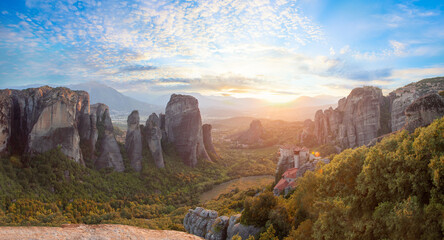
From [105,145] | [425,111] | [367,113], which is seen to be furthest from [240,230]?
[367,113]

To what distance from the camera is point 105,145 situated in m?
42.9

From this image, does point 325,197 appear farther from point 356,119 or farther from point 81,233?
point 356,119

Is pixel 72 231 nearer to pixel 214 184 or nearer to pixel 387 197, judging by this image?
pixel 387 197

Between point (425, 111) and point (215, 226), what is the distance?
16.0 metres

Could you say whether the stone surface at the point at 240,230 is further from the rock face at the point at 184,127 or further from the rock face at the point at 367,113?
the rock face at the point at 184,127

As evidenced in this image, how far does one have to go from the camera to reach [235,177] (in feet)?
191

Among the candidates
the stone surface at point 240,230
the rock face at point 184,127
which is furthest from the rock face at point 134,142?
the stone surface at point 240,230

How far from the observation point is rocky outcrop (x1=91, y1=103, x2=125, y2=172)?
4175 centimetres

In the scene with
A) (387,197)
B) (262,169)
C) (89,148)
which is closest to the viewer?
(387,197)

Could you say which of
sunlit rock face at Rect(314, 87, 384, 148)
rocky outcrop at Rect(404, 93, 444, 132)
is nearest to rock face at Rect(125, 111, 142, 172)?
rocky outcrop at Rect(404, 93, 444, 132)

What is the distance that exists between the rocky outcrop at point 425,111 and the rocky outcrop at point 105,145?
4353 centimetres

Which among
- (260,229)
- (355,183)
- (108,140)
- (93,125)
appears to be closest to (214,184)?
(108,140)

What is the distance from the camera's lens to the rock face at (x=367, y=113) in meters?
46.6

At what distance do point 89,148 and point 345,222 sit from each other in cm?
4282
